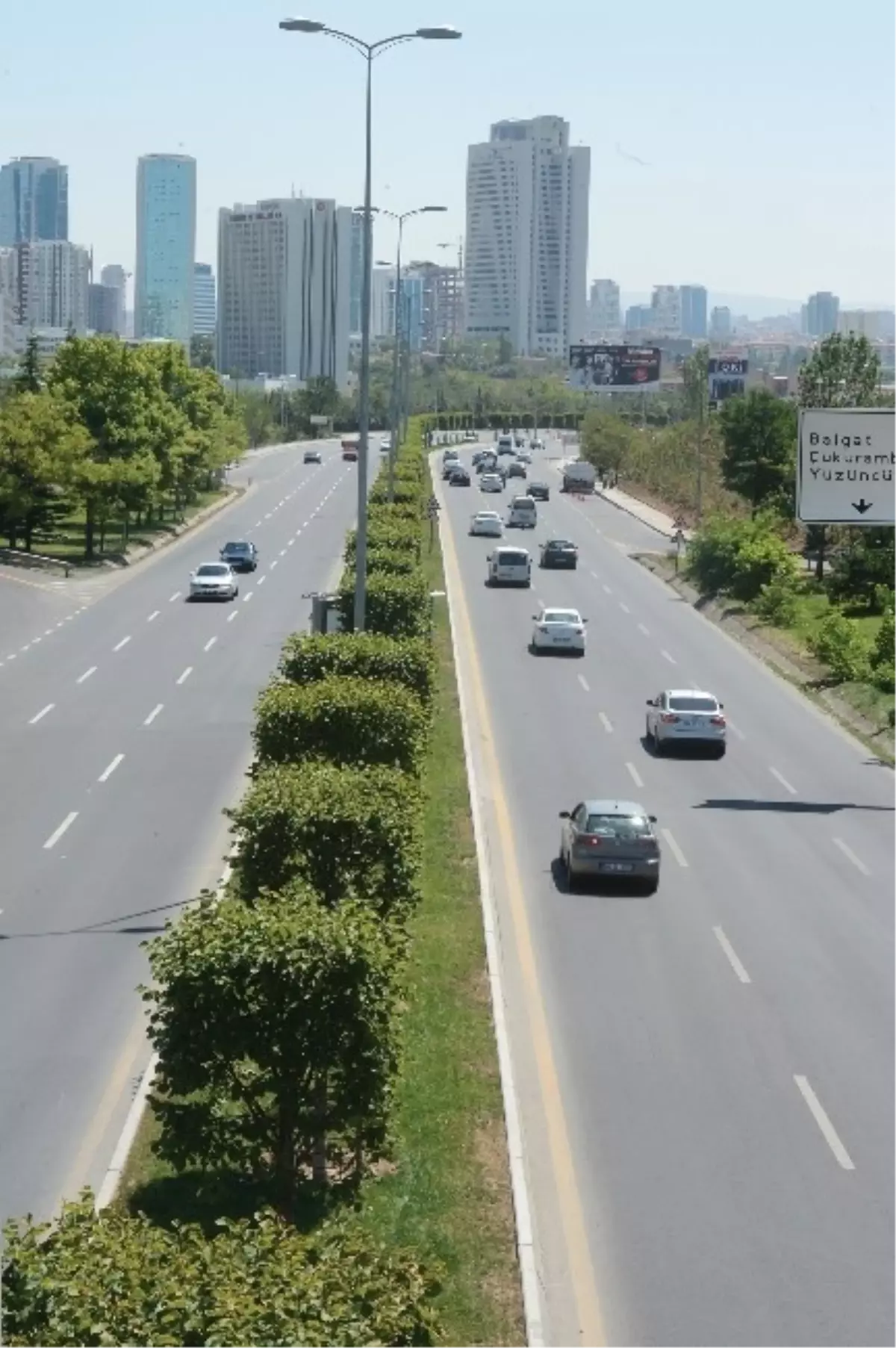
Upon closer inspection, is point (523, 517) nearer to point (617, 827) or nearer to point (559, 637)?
point (559, 637)

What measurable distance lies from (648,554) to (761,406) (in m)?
7.88

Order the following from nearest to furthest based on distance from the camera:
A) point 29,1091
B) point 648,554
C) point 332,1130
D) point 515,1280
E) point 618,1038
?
point 515,1280, point 332,1130, point 29,1091, point 618,1038, point 648,554

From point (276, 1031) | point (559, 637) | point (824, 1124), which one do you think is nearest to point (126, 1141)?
point (276, 1031)

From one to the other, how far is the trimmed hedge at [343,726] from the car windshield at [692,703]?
1274 cm

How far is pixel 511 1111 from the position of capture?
15.8 m

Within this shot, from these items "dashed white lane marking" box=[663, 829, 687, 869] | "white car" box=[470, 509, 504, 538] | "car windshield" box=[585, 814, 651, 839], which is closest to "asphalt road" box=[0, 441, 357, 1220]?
"car windshield" box=[585, 814, 651, 839]

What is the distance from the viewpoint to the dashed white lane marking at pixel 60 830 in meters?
26.7

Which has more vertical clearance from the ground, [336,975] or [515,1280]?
[336,975]

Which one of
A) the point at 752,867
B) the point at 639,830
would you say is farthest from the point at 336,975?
the point at 752,867

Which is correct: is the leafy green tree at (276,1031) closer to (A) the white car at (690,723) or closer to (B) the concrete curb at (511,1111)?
(B) the concrete curb at (511,1111)

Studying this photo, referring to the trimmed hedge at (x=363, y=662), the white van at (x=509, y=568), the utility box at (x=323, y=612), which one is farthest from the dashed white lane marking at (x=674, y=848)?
the white van at (x=509, y=568)

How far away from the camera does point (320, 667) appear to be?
91.8 ft

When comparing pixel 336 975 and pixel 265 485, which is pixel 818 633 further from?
pixel 265 485

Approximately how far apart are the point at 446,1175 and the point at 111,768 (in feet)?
62.1
